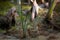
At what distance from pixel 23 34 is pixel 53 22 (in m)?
1.02

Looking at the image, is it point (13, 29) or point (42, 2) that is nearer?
point (13, 29)

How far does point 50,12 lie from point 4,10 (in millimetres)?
1528

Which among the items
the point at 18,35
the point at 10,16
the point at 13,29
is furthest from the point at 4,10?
the point at 18,35

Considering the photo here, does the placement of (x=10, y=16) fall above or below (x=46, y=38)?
above

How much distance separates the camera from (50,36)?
4.02 metres

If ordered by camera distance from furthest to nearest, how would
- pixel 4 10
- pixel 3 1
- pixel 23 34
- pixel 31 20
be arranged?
pixel 3 1, pixel 4 10, pixel 31 20, pixel 23 34

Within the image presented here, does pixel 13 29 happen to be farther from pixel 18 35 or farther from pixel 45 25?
pixel 45 25

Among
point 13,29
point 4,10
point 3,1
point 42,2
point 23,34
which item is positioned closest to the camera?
point 23,34

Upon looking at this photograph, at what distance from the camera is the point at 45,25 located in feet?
14.8

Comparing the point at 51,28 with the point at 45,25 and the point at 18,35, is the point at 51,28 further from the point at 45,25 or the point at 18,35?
the point at 18,35

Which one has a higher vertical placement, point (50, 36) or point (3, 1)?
point (3, 1)

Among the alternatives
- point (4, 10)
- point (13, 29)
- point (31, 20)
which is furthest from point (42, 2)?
point (13, 29)

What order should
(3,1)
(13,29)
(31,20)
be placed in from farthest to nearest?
1. (3,1)
2. (31,20)
3. (13,29)

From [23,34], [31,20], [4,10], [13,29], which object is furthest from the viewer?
[4,10]
